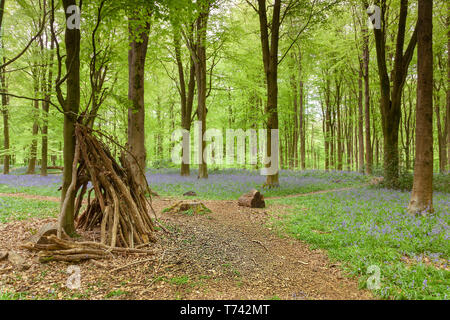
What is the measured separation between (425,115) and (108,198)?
29.3 ft

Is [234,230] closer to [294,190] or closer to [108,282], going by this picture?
→ [108,282]

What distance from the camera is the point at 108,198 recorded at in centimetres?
479

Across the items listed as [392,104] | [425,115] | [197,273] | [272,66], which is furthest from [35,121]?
[392,104]

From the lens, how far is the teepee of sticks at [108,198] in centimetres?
450

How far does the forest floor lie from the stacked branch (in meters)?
0.10

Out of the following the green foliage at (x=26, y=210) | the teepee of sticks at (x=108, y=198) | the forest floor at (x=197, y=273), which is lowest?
the forest floor at (x=197, y=273)

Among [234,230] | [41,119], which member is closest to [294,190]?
[234,230]

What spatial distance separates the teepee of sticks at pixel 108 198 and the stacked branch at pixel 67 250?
26cm

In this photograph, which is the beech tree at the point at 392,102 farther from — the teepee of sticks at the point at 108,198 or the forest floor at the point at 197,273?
the teepee of sticks at the point at 108,198

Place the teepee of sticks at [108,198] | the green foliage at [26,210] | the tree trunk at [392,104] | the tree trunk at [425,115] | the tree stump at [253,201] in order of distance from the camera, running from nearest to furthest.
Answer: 1. the teepee of sticks at [108,198]
2. the green foliage at [26,210]
3. the tree trunk at [425,115]
4. the tree stump at [253,201]
5. the tree trunk at [392,104]

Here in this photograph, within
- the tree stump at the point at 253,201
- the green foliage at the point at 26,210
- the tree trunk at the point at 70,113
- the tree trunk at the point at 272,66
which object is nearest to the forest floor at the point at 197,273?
the tree trunk at the point at 70,113

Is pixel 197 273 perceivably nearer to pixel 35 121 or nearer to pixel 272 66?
pixel 272 66

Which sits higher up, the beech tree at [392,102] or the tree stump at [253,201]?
the beech tree at [392,102]

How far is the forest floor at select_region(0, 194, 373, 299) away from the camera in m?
3.23
